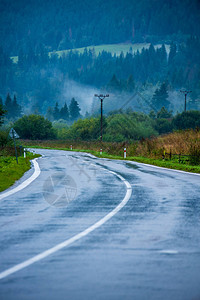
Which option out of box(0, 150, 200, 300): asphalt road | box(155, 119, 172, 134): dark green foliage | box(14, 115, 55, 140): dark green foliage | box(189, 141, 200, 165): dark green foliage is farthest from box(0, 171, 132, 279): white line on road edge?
box(14, 115, 55, 140): dark green foliage

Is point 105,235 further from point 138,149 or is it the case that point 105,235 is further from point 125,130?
point 125,130

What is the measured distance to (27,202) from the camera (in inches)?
410

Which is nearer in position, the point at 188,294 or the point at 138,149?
the point at 188,294

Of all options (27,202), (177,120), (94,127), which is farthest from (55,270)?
(94,127)

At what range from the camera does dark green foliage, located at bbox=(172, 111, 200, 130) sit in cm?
8844

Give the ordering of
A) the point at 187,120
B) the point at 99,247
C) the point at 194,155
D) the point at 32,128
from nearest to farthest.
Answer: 1. the point at 99,247
2. the point at 194,155
3. the point at 187,120
4. the point at 32,128

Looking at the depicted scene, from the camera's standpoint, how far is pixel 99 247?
5.92 m

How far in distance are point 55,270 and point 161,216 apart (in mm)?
4143

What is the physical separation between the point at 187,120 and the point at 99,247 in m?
86.9

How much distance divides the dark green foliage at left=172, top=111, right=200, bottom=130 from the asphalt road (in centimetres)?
7969

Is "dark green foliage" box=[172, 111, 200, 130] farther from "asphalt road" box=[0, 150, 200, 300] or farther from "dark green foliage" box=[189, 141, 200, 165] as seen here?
"asphalt road" box=[0, 150, 200, 300]

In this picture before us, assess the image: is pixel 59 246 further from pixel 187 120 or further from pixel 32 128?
pixel 32 128

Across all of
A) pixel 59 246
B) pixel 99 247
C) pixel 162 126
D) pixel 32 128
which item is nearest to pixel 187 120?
pixel 162 126

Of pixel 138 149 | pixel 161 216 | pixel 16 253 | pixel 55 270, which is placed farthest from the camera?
pixel 138 149
